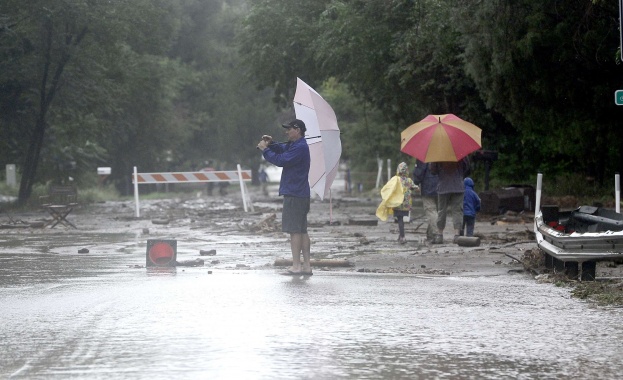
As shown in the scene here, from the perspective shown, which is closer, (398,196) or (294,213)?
(294,213)

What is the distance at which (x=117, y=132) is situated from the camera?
219ft

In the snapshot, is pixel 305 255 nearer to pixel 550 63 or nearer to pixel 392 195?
pixel 392 195

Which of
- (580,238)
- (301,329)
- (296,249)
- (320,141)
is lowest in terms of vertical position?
(301,329)

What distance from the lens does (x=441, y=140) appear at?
70.1 feet

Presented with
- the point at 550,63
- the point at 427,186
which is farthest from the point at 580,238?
the point at 550,63

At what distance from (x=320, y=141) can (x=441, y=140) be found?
Result: 3473 mm

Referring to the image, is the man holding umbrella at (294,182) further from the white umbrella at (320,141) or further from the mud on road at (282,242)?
the white umbrella at (320,141)

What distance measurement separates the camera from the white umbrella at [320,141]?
18.6 meters

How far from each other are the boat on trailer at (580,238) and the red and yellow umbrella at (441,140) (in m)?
5.07

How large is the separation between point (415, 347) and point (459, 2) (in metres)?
A: 21.8

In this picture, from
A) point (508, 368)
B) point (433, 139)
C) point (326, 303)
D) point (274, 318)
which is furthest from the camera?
point (433, 139)

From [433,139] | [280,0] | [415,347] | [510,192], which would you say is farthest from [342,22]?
[415,347]

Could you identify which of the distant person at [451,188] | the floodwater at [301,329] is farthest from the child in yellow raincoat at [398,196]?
the floodwater at [301,329]

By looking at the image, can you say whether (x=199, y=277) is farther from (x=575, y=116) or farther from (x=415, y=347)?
(x=575, y=116)
